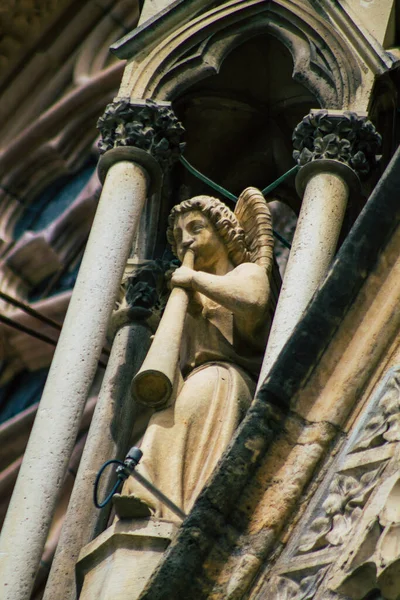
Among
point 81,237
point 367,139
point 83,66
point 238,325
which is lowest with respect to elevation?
point 238,325

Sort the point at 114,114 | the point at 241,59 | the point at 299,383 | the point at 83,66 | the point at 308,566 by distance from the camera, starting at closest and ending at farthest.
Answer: the point at 308,566, the point at 299,383, the point at 114,114, the point at 241,59, the point at 83,66

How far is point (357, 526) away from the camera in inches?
271

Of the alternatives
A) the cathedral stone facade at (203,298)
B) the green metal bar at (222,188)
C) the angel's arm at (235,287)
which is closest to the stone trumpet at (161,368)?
the cathedral stone facade at (203,298)

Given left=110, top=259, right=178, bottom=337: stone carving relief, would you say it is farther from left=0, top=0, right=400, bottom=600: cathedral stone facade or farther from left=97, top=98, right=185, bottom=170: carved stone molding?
left=97, top=98, right=185, bottom=170: carved stone molding

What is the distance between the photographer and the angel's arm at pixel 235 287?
29.0 feet

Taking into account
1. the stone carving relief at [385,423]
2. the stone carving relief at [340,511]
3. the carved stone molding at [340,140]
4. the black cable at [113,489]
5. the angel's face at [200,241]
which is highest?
A: the carved stone molding at [340,140]

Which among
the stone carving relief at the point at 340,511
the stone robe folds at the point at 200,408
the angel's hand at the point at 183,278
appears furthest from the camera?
the angel's hand at the point at 183,278

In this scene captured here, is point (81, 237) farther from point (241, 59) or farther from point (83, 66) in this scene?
point (241, 59)

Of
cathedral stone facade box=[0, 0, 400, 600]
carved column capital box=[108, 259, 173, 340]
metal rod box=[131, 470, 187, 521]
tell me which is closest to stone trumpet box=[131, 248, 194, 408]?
cathedral stone facade box=[0, 0, 400, 600]

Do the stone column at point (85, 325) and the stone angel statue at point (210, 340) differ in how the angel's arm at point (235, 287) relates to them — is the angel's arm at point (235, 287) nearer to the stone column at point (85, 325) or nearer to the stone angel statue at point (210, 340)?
the stone angel statue at point (210, 340)

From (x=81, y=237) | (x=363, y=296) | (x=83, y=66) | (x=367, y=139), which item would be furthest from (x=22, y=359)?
(x=363, y=296)

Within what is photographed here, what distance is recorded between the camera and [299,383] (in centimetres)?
745

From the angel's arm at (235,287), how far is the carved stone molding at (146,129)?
901mm

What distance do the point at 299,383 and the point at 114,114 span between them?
2.75 m
